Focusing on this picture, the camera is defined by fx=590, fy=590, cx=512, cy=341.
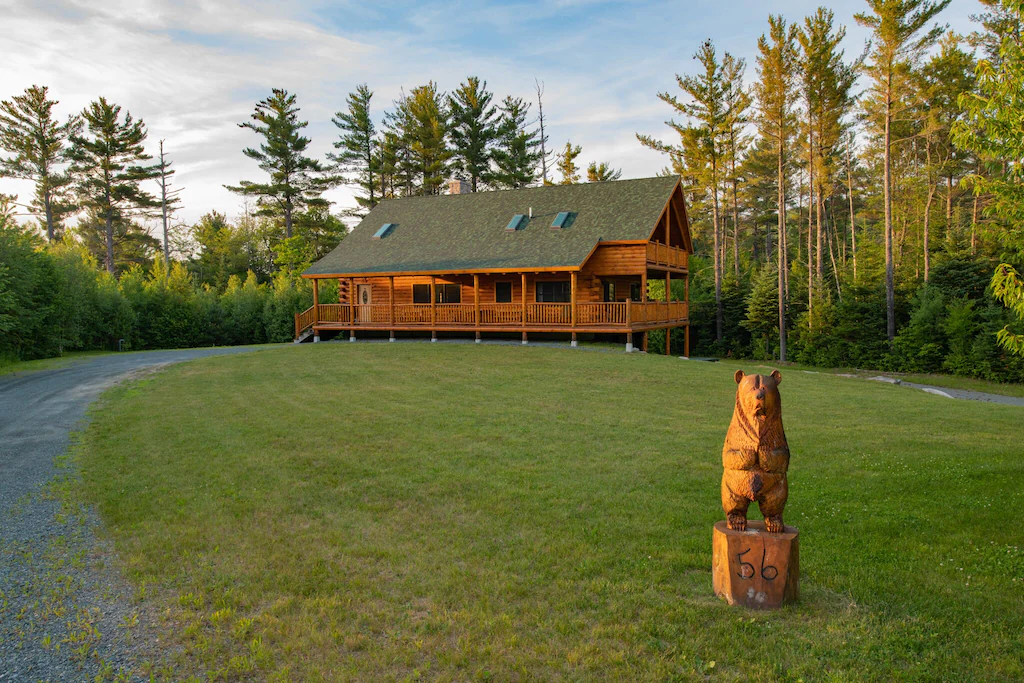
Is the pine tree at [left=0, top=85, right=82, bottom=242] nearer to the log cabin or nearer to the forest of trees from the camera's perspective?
the forest of trees

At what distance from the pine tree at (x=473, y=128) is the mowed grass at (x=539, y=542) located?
3328 centimetres

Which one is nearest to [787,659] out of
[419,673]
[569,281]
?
[419,673]

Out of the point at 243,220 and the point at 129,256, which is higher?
the point at 243,220

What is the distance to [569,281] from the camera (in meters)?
24.2

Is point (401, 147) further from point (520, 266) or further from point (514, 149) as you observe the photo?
point (520, 266)

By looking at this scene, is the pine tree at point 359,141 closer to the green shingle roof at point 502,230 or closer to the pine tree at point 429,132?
the pine tree at point 429,132

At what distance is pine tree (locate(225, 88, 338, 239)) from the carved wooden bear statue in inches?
1606

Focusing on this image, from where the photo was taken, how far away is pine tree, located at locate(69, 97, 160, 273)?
3756cm

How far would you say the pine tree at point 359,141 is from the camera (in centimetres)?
4256

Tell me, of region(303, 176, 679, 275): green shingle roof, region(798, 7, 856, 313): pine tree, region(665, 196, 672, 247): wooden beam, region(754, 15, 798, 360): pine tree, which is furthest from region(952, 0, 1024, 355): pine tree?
region(798, 7, 856, 313): pine tree

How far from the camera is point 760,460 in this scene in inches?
160

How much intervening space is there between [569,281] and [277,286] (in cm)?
1705

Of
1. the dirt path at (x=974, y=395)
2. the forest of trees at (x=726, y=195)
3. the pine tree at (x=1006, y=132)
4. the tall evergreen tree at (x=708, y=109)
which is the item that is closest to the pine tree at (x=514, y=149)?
the forest of trees at (x=726, y=195)

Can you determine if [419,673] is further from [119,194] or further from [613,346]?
[119,194]
